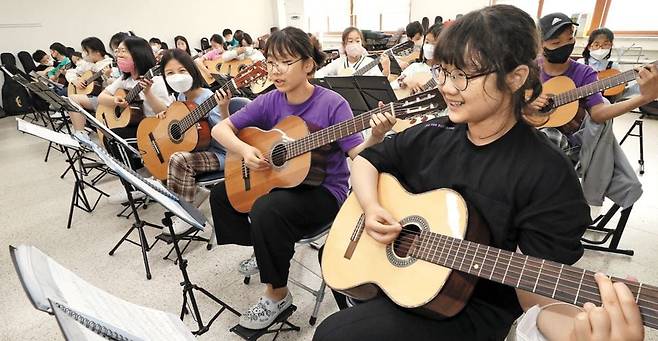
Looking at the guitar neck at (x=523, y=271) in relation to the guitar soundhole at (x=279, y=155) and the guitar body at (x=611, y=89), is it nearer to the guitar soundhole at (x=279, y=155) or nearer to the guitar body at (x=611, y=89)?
the guitar soundhole at (x=279, y=155)

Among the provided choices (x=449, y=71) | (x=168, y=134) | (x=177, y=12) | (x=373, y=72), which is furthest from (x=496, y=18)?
(x=177, y=12)

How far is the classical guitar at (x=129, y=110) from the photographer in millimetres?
3114

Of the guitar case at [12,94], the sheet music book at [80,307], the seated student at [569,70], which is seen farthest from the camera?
the guitar case at [12,94]

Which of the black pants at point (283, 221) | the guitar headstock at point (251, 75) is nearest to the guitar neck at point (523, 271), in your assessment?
the black pants at point (283, 221)

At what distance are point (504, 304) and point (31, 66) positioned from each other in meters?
9.41

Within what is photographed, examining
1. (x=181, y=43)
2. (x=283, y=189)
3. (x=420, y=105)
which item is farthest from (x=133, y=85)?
(x=181, y=43)

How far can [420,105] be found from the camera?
142 centimetres

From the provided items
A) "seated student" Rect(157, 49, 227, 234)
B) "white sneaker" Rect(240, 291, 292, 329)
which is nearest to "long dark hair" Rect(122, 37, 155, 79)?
"seated student" Rect(157, 49, 227, 234)

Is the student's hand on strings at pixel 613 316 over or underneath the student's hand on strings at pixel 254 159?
over

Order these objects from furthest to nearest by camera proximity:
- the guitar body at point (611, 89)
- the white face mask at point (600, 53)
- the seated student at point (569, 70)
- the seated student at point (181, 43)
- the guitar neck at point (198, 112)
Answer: the seated student at point (181, 43)
the white face mask at point (600, 53)
the guitar body at point (611, 89)
the guitar neck at point (198, 112)
the seated student at point (569, 70)

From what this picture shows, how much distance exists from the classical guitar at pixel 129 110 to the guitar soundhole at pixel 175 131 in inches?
28.5

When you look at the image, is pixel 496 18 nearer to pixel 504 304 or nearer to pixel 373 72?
pixel 504 304

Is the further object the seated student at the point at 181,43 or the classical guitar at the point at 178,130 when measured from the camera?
the seated student at the point at 181,43

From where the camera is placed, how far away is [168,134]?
8.68ft
